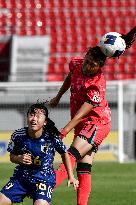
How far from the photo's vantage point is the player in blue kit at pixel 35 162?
6.43 meters

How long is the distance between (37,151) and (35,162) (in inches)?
3.7

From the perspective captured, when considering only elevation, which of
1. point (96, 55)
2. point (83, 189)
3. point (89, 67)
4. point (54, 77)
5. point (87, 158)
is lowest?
point (83, 189)

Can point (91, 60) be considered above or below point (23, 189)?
above

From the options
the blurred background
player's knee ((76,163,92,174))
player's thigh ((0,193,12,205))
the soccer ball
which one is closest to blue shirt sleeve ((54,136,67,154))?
player's thigh ((0,193,12,205))

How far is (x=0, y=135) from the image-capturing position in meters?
15.9

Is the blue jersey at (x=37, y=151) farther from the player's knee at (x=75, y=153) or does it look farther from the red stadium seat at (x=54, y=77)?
the red stadium seat at (x=54, y=77)

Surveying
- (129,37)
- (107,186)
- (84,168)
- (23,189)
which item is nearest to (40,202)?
(23,189)

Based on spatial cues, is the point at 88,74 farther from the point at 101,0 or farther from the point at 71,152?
the point at 101,0

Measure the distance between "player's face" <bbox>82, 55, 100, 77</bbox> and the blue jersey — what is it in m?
1.08

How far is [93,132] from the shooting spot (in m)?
7.66

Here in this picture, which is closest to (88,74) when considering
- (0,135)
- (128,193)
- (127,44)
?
(127,44)

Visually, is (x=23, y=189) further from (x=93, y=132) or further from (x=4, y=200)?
(x=93, y=132)

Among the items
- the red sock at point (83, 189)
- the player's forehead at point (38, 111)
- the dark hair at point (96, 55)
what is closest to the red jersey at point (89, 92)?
the dark hair at point (96, 55)

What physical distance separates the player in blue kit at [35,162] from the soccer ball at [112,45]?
133 centimetres
